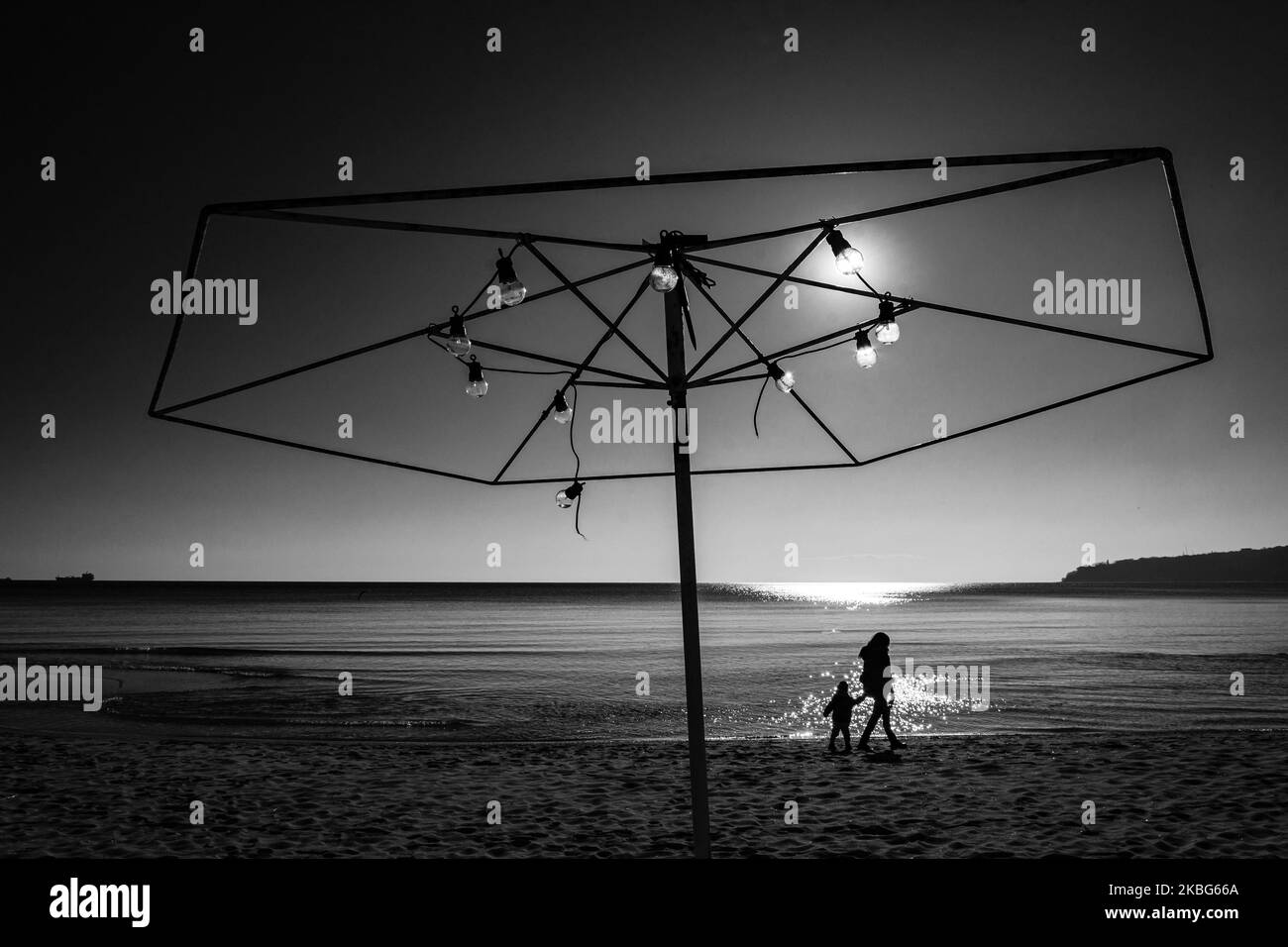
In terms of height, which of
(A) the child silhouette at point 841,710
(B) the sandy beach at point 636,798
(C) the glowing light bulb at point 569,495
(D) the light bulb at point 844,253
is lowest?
(B) the sandy beach at point 636,798

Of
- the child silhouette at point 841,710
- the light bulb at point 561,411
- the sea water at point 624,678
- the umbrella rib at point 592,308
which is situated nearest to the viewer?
the umbrella rib at point 592,308

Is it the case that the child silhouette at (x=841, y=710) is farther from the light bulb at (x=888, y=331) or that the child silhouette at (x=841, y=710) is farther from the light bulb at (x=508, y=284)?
the light bulb at (x=508, y=284)

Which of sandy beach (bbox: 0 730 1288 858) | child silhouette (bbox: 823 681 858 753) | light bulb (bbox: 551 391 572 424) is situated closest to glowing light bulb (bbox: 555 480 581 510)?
light bulb (bbox: 551 391 572 424)

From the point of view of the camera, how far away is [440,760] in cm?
1350

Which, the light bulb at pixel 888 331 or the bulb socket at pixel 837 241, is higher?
the bulb socket at pixel 837 241

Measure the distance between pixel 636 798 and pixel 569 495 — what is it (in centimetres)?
645

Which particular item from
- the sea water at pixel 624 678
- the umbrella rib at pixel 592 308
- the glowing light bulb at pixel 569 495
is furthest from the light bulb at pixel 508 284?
the sea water at pixel 624 678

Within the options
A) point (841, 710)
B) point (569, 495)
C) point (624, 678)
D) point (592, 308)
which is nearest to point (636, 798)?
point (841, 710)

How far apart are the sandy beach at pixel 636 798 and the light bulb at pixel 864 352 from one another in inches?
216

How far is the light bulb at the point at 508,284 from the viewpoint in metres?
4.21

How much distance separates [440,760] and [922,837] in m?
8.05
